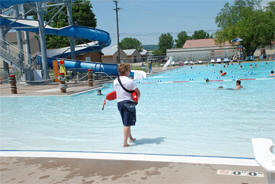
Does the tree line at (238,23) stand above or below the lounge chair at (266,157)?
above

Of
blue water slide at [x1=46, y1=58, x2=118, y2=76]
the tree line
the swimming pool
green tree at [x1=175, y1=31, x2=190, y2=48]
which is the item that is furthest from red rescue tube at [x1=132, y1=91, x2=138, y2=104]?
green tree at [x1=175, y1=31, x2=190, y2=48]

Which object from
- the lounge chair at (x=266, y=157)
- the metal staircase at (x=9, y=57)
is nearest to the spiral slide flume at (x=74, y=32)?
the metal staircase at (x=9, y=57)

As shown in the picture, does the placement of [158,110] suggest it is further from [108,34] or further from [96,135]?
[108,34]

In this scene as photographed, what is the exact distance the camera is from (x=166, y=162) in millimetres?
3693

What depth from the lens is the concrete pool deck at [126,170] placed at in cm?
317

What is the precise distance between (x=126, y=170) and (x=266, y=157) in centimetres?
218

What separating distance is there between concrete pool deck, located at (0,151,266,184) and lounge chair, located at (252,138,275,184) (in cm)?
137

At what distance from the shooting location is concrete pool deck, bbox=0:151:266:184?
10.4 feet

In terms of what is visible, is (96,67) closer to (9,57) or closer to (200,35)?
(9,57)

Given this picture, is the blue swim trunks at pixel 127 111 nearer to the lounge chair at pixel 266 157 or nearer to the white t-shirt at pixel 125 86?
the white t-shirt at pixel 125 86

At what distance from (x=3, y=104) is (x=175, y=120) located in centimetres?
883

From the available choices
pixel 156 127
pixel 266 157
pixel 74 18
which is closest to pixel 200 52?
pixel 74 18

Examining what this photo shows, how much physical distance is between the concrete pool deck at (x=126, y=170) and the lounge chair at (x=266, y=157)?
54.0 inches

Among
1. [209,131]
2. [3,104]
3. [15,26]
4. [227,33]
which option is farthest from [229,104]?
[227,33]
